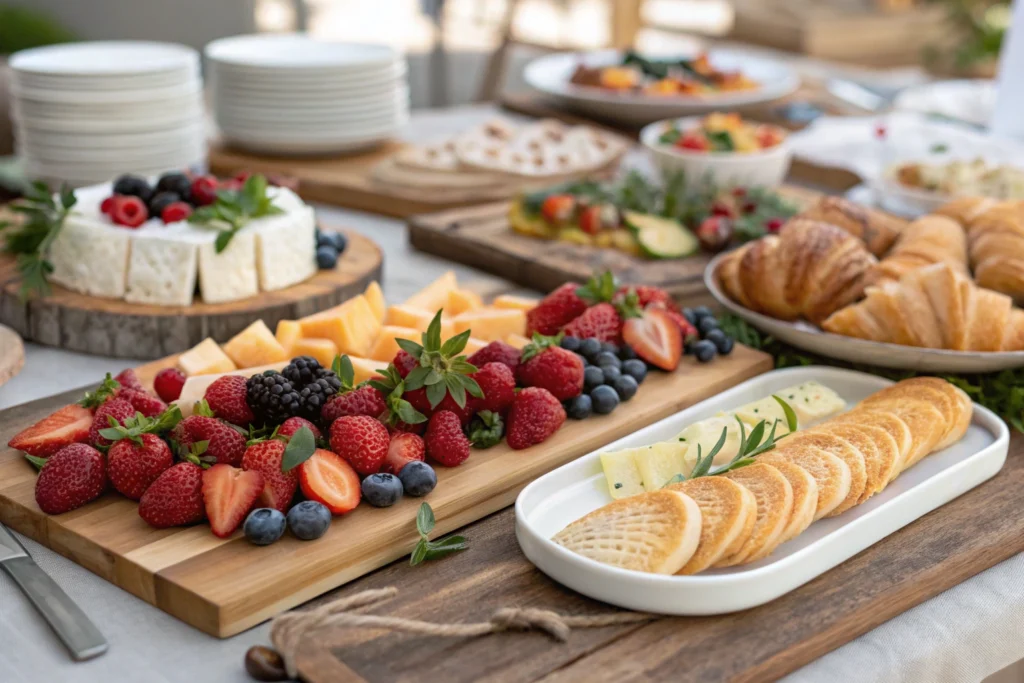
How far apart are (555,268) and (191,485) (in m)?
1.28

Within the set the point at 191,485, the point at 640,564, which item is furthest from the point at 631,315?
the point at 191,485

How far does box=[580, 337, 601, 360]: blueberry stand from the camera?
2.01m

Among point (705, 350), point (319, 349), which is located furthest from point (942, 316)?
point (319, 349)

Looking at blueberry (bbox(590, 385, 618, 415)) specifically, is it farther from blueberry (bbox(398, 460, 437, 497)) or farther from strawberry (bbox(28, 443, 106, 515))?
strawberry (bbox(28, 443, 106, 515))

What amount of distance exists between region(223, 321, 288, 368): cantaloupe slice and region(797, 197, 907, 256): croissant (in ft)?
4.09

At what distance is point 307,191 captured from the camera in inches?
134

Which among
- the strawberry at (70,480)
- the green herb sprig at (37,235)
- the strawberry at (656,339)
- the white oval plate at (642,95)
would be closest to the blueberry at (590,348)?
the strawberry at (656,339)

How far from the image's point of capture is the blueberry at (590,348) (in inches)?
79.2

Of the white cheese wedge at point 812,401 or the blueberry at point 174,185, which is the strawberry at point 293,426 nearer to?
the white cheese wedge at point 812,401

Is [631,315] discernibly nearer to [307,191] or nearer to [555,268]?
[555,268]

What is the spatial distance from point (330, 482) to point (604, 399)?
0.54 m

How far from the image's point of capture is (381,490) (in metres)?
1.58

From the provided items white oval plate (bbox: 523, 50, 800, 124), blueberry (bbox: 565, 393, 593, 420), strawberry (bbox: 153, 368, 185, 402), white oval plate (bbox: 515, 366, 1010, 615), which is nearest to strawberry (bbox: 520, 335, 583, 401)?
blueberry (bbox: 565, 393, 593, 420)

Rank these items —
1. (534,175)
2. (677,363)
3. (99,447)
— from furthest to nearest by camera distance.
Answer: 1. (534,175)
2. (677,363)
3. (99,447)
